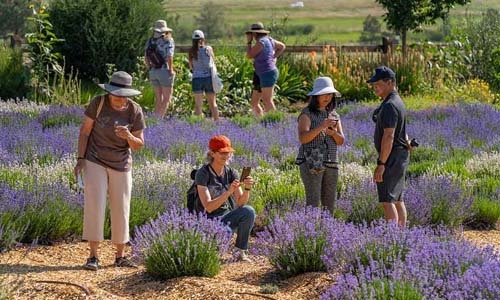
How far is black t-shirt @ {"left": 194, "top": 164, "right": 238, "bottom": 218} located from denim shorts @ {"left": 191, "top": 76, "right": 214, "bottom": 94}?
28.4ft

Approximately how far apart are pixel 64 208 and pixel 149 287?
1.94 metres

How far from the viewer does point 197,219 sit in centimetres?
824

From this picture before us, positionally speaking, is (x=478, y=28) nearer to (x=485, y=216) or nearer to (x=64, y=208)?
(x=485, y=216)

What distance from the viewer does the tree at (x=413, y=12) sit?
25.2 metres

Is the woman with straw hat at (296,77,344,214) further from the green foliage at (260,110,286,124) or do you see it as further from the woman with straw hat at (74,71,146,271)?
the green foliage at (260,110,286,124)

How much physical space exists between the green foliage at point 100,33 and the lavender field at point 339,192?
408 centimetres

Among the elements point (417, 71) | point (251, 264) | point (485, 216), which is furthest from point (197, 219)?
point (417, 71)

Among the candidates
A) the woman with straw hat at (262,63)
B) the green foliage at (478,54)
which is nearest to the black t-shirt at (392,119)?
the woman with straw hat at (262,63)

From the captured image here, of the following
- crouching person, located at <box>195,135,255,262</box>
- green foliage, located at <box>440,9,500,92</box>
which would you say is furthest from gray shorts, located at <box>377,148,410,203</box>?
green foliage, located at <box>440,9,500,92</box>

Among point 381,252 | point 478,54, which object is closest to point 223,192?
point 381,252

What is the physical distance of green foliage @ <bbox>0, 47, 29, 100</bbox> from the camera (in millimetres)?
21391

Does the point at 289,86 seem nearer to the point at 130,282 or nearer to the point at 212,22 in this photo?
the point at 130,282

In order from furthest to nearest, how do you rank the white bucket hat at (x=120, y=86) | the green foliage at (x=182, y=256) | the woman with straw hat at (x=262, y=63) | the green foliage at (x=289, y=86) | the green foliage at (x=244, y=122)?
the green foliage at (x=289, y=86)
the woman with straw hat at (x=262, y=63)
the green foliage at (x=244, y=122)
the white bucket hat at (x=120, y=86)
the green foliage at (x=182, y=256)

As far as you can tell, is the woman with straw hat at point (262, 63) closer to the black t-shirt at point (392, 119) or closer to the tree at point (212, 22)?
the black t-shirt at point (392, 119)
